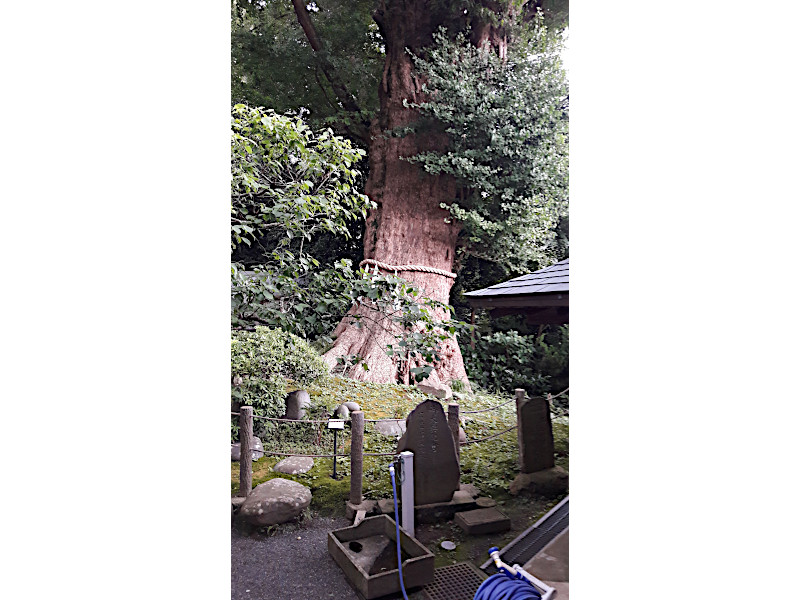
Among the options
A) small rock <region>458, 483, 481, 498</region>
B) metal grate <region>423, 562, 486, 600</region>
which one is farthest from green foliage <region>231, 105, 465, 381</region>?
metal grate <region>423, 562, 486, 600</region>

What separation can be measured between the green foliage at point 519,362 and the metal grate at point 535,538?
37cm

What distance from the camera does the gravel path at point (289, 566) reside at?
1.61 meters

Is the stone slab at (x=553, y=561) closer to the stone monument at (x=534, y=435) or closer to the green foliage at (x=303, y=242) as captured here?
the stone monument at (x=534, y=435)

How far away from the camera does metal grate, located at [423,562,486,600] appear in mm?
1597

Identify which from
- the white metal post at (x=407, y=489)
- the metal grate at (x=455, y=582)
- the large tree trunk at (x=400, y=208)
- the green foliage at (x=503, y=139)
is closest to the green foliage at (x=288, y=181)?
the large tree trunk at (x=400, y=208)

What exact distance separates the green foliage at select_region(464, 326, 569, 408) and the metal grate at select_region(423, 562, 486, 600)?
2.00ft

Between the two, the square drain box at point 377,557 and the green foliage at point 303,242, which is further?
the green foliage at point 303,242

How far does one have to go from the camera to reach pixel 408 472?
1.70 metres

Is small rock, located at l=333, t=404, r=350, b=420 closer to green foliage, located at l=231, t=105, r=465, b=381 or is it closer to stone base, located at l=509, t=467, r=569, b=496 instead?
green foliage, located at l=231, t=105, r=465, b=381

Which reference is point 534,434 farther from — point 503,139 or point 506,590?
point 503,139

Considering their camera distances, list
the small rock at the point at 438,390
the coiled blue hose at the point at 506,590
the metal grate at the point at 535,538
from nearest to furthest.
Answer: the coiled blue hose at the point at 506,590
the metal grate at the point at 535,538
the small rock at the point at 438,390
